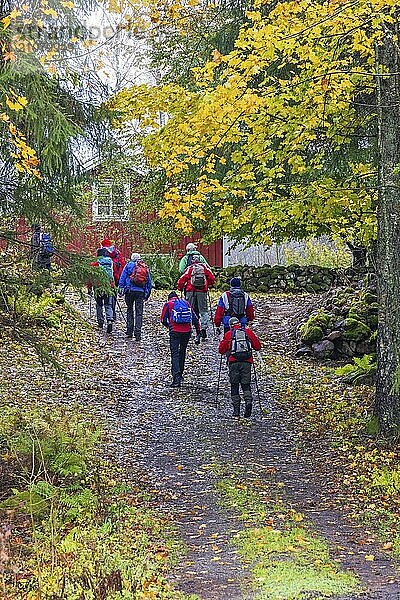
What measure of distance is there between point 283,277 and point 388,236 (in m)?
15.7

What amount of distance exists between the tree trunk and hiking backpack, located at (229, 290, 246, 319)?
110 inches

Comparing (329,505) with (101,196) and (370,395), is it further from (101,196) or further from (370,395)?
(101,196)

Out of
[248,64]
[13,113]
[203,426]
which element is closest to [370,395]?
[203,426]

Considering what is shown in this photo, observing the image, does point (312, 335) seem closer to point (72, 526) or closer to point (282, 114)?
point (282, 114)

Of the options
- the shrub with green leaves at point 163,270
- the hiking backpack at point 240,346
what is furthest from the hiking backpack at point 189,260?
the shrub with green leaves at point 163,270

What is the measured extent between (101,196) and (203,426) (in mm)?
9868

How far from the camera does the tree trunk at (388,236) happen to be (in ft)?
30.7

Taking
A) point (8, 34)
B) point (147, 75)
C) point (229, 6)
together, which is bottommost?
point (8, 34)

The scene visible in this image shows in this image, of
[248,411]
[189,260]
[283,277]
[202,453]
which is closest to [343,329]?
[189,260]

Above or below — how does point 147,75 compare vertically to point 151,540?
above

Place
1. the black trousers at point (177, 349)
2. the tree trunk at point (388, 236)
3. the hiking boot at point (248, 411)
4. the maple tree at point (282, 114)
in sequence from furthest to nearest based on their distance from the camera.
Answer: the black trousers at point (177, 349), the hiking boot at point (248, 411), the tree trunk at point (388, 236), the maple tree at point (282, 114)

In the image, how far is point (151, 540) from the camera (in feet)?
22.9

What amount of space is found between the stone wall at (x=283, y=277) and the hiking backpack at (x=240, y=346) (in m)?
13.4

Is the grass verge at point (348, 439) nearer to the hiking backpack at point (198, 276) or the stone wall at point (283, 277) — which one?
the hiking backpack at point (198, 276)
